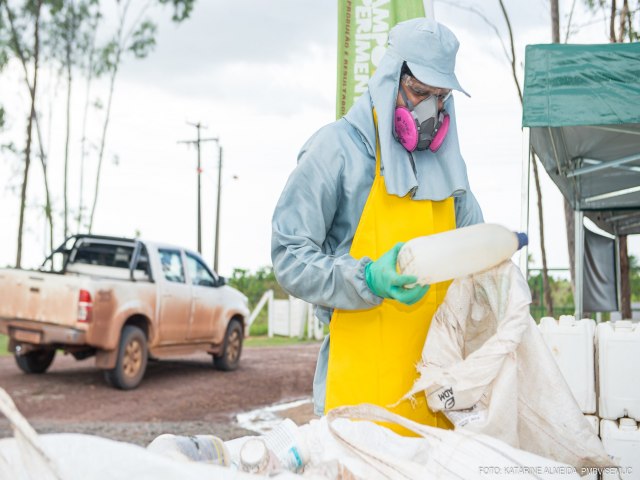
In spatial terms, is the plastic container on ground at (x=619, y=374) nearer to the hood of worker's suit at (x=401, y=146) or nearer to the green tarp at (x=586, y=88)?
the hood of worker's suit at (x=401, y=146)

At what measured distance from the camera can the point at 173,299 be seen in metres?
13.0

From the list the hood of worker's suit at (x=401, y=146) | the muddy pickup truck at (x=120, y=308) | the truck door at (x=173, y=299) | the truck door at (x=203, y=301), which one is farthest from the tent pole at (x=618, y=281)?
the hood of worker's suit at (x=401, y=146)

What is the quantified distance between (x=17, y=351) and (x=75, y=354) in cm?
122

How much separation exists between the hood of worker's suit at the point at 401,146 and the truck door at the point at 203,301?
37.8 ft

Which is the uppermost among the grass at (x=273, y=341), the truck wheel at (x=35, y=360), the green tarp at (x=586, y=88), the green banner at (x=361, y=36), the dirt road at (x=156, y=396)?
the green banner at (x=361, y=36)

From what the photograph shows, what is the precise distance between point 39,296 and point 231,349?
15.4ft

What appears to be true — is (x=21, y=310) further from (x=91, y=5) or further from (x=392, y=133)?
(x=91, y=5)

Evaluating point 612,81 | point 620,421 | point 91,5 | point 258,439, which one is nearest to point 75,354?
point 612,81

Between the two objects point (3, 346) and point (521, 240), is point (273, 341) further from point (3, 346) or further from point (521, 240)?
point (521, 240)

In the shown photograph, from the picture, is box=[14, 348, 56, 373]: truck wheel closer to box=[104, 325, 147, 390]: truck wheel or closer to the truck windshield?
the truck windshield

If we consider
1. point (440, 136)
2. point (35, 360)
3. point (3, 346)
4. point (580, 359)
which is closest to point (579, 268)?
point (580, 359)

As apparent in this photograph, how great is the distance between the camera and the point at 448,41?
7.58 feet

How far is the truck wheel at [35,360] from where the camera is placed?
1312 cm

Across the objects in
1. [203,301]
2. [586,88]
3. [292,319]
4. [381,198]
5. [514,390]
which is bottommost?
[292,319]
